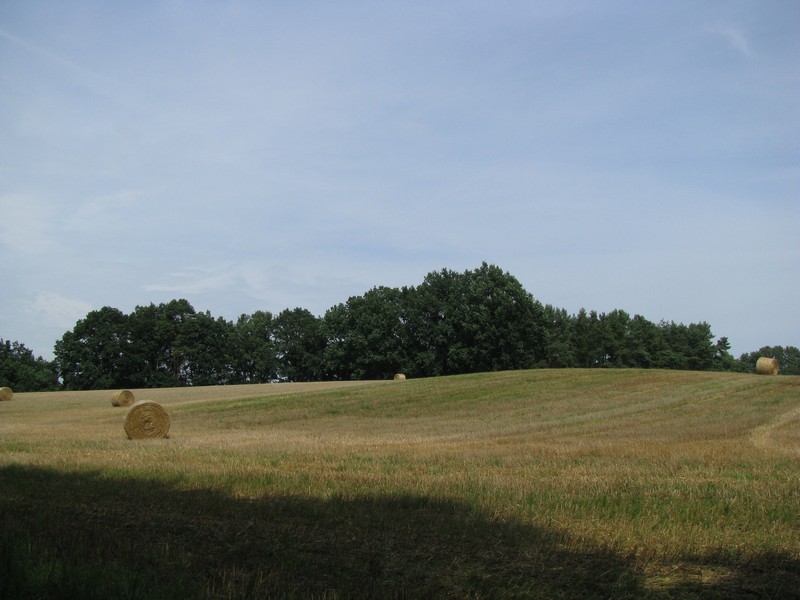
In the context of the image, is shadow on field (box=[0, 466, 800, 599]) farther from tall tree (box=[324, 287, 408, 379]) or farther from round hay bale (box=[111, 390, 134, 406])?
tall tree (box=[324, 287, 408, 379])

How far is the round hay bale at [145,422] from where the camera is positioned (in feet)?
70.4

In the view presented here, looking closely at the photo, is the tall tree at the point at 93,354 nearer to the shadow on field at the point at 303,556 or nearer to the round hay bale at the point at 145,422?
the round hay bale at the point at 145,422

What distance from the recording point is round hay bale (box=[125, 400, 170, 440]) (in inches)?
845

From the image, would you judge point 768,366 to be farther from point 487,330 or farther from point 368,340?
point 368,340

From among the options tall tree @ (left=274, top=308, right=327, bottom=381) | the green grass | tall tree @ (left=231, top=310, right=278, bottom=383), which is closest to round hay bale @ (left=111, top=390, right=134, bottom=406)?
the green grass

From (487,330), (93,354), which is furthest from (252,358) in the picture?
(487,330)

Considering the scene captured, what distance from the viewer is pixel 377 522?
24.8 ft

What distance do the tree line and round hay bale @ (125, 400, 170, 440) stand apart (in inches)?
2479

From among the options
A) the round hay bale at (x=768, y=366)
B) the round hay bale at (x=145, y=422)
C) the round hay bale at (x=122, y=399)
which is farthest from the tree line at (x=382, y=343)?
the round hay bale at (x=145, y=422)

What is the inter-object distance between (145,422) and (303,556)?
57.2 ft

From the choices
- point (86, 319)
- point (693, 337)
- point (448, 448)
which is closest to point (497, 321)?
point (693, 337)

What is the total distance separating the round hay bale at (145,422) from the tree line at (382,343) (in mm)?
62961

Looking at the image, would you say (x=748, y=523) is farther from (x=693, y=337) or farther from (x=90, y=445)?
(x=693, y=337)

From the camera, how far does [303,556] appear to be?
6.12 metres
